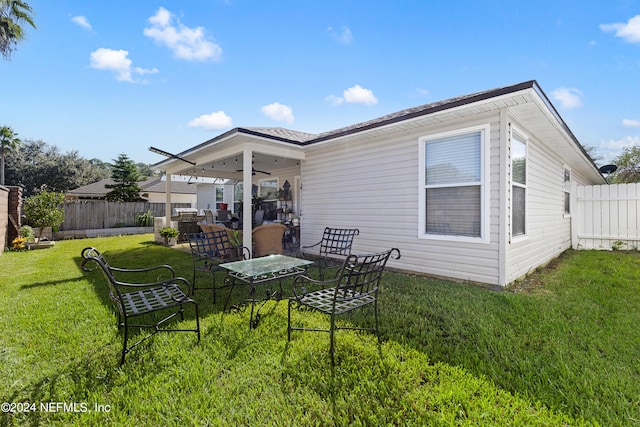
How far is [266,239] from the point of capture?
6.44m

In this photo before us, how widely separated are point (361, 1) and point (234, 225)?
7.49m

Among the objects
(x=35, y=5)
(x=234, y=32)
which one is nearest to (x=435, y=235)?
(x=234, y=32)

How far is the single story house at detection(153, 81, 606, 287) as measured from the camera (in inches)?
167

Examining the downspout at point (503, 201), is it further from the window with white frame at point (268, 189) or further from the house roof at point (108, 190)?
the house roof at point (108, 190)

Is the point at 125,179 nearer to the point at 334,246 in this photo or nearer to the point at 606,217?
the point at 334,246

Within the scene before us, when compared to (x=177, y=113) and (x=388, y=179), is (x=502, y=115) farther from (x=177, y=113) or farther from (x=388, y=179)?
(x=177, y=113)

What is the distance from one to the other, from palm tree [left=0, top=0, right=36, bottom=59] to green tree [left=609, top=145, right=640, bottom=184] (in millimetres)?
29882

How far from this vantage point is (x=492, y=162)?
428cm

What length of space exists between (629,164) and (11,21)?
3046 centimetres

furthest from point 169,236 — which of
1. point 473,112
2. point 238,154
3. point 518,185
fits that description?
point 518,185

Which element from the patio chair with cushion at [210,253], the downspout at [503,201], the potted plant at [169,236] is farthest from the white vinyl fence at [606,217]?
the potted plant at [169,236]

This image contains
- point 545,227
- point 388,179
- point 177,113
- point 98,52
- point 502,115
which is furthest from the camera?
point 177,113

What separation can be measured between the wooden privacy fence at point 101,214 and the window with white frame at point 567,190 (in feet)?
58.7

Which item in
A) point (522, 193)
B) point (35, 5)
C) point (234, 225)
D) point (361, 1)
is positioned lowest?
point (234, 225)
